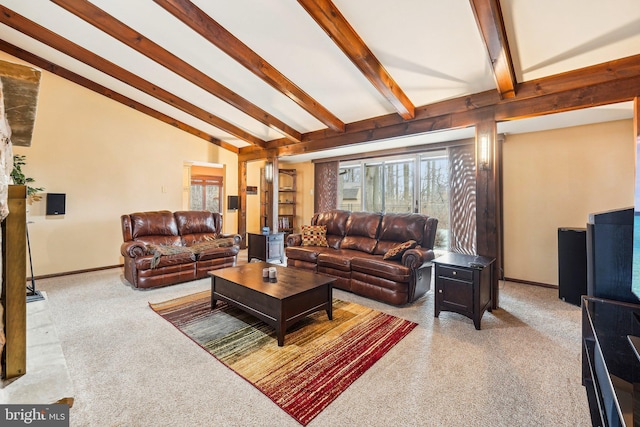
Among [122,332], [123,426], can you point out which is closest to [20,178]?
[122,332]

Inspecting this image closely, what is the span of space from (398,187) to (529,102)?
2.99 m

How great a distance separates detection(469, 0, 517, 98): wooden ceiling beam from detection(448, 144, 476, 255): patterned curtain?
1888 millimetres

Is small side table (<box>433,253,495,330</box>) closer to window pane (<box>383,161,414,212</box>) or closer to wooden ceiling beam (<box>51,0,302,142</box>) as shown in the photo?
window pane (<box>383,161,414,212</box>)

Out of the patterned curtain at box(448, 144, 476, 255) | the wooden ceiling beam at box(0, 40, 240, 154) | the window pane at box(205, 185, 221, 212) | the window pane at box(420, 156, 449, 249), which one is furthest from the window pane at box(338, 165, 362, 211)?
the window pane at box(205, 185, 221, 212)

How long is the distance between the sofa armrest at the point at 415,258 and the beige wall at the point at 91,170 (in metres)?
4.77

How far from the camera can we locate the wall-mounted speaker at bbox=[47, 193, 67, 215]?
4.36m

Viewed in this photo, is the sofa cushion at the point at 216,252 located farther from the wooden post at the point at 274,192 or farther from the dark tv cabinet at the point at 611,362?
the dark tv cabinet at the point at 611,362

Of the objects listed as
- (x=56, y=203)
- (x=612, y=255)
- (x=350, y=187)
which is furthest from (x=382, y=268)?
(x=56, y=203)

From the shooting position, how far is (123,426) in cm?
152

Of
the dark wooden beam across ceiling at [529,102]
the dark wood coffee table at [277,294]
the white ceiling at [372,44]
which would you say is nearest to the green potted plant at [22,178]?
the white ceiling at [372,44]

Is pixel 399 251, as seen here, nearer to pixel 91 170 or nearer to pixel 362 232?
pixel 362 232

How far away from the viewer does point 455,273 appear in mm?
2820

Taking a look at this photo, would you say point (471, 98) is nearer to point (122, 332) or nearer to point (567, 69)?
point (567, 69)

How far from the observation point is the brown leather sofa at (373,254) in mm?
3258
